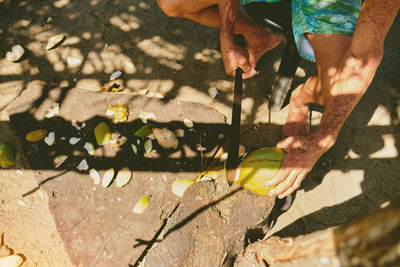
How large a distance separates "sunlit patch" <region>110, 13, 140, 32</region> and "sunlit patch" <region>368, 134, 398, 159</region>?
A: 298cm

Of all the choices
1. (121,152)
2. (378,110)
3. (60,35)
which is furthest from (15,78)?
(378,110)

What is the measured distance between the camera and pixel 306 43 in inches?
73.2

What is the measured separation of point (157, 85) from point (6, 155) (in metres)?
1.58

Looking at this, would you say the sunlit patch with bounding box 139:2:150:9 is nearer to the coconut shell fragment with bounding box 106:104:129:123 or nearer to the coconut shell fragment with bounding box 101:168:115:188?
the coconut shell fragment with bounding box 106:104:129:123

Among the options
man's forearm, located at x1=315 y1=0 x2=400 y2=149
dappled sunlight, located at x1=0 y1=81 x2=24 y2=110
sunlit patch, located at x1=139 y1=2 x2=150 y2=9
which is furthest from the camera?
sunlit patch, located at x1=139 y1=2 x2=150 y2=9

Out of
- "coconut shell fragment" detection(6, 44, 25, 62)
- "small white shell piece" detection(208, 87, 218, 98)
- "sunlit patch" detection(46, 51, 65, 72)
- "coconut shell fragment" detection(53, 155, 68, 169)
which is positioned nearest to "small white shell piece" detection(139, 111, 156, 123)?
"small white shell piece" detection(208, 87, 218, 98)

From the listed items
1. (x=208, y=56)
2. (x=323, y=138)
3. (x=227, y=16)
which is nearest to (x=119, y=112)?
(x=208, y=56)

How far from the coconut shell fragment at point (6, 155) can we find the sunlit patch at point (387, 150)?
3.39 meters

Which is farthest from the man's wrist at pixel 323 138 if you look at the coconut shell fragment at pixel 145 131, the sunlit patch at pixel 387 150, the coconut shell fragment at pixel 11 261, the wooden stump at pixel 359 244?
the coconut shell fragment at pixel 11 261

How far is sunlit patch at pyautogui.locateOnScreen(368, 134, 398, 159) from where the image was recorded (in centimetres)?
245

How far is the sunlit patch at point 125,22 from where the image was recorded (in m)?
3.18

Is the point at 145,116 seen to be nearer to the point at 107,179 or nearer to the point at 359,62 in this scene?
the point at 107,179

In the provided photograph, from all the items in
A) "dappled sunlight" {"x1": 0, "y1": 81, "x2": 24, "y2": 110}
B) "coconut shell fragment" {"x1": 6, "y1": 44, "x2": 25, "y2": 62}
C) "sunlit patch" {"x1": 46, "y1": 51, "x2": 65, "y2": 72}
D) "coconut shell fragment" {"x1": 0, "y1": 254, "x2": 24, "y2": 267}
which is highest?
"coconut shell fragment" {"x1": 6, "y1": 44, "x2": 25, "y2": 62}

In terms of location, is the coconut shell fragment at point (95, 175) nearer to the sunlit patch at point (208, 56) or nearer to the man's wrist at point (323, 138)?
the sunlit patch at point (208, 56)
